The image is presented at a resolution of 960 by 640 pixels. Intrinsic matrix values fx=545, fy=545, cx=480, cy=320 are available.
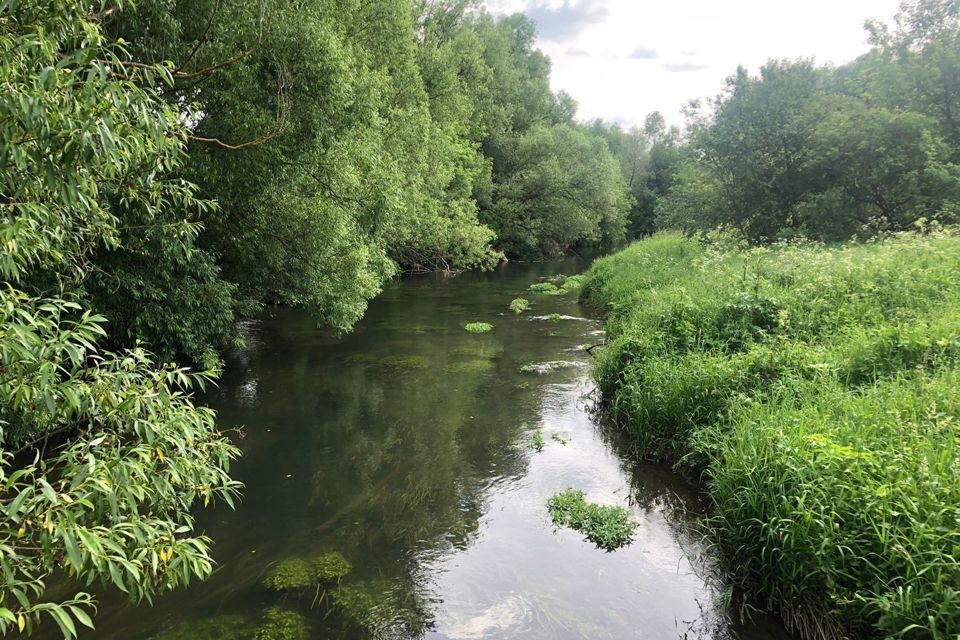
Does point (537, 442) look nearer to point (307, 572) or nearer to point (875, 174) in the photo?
point (307, 572)

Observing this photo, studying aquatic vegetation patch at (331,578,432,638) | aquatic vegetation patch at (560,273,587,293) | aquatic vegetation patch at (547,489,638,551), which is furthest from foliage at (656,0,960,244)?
aquatic vegetation patch at (331,578,432,638)

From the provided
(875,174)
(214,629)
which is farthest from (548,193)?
(214,629)

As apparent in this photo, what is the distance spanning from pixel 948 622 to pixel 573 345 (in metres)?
13.1

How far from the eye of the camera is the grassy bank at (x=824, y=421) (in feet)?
16.1

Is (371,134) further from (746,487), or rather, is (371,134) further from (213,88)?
(746,487)

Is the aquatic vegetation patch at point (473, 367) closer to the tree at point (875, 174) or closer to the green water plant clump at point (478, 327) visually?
the green water plant clump at point (478, 327)

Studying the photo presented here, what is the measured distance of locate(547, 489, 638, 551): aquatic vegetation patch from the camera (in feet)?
24.3

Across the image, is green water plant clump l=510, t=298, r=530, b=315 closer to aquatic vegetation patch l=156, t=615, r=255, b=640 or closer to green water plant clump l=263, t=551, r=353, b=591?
green water plant clump l=263, t=551, r=353, b=591

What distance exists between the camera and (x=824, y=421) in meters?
6.71

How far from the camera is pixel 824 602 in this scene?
521cm

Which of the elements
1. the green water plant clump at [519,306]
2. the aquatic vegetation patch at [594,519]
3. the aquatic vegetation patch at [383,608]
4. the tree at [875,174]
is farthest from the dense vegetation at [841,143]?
the aquatic vegetation patch at [383,608]

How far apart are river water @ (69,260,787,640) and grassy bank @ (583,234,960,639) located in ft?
2.46

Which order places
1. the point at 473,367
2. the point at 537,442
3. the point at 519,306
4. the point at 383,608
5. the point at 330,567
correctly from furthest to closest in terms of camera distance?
the point at 519,306, the point at 473,367, the point at 537,442, the point at 330,567, the point at 383,608

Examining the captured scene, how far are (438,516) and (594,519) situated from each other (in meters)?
2.26
